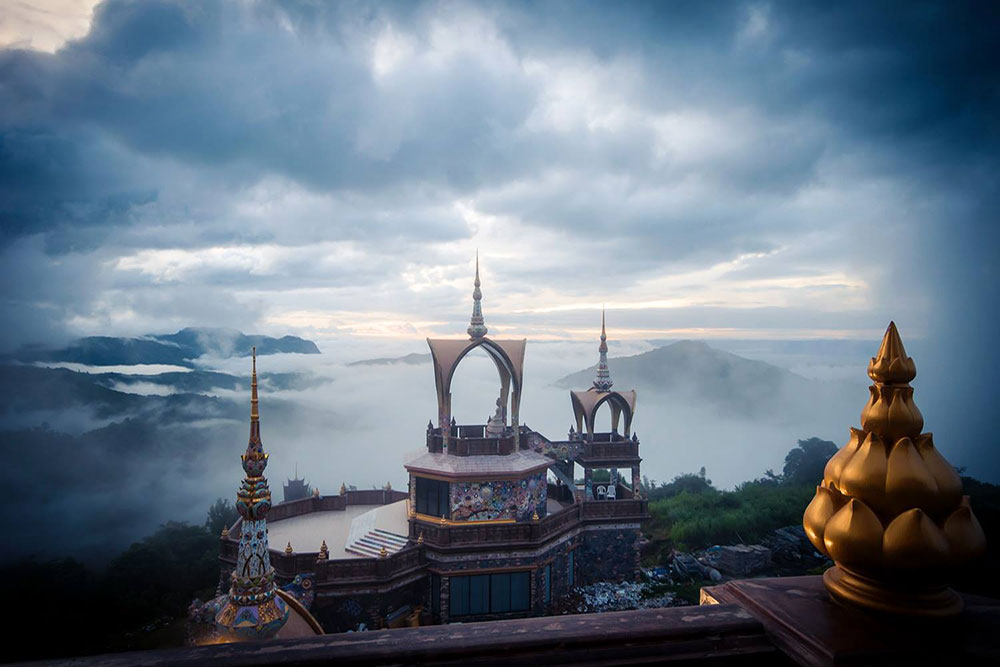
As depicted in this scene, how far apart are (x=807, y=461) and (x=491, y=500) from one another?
72.0 ft

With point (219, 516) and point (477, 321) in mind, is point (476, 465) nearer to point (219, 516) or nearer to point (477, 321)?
point (477, 321)

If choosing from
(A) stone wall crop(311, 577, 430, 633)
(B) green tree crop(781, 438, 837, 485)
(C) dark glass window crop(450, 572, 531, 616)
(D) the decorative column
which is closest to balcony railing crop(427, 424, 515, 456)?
(C) dark glass window crop(450, 572, 531, 616)

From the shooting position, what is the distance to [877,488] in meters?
1.74

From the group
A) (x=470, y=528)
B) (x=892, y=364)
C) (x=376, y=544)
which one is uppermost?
(x=892, y=364)

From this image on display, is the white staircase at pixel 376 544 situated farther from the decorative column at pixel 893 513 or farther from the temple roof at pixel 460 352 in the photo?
the decorative column at pixel 893 513

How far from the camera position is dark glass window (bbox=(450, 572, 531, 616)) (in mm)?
12703

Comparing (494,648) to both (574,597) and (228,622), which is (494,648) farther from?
(574,597)

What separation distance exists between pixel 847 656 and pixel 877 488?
565 mm

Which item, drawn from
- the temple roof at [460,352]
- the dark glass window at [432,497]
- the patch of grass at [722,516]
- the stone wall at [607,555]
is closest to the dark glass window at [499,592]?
the dark glass window at [432,497]

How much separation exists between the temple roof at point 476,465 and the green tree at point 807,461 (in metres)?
18.9

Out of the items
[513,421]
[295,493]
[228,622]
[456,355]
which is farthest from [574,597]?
[295,493]

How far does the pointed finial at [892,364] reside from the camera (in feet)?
5.97

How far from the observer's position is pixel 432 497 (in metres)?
13.8

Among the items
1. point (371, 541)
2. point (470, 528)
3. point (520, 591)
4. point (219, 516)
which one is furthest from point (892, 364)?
point (219, 516)
